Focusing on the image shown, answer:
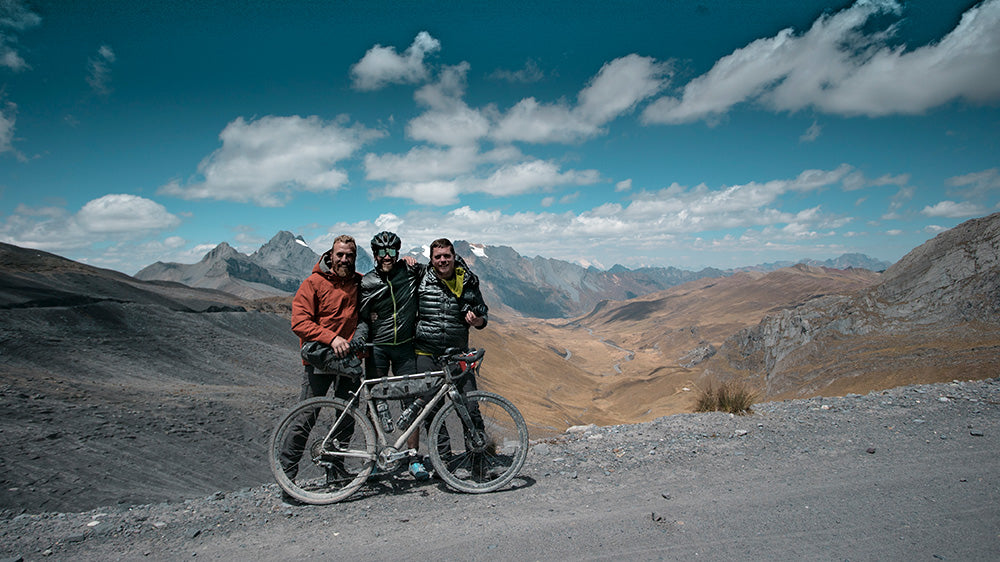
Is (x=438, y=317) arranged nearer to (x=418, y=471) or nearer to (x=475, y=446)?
(x=475, y=446)

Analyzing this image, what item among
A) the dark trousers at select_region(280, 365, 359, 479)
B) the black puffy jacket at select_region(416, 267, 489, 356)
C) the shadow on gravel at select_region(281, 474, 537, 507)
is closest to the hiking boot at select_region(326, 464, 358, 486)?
the shadow on gravel at select_region(281, 474, 537, 507)

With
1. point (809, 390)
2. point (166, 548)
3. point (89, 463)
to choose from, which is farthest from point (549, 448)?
point (809, 390)

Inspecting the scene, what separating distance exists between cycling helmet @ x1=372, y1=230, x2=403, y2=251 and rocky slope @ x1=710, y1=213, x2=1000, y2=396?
35958mm

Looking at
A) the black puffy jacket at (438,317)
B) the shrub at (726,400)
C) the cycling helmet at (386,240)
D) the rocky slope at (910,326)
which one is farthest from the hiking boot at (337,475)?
the rocky slope at (910,326)

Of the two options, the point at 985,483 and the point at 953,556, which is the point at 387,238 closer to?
the point at 953,556

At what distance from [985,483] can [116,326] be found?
35.7 metres

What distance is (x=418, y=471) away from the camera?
614cm

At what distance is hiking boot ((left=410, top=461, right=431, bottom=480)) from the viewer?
242 inches

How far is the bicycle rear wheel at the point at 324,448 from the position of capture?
18.6ft

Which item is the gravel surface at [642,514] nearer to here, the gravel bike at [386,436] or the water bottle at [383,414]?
the gravel bike at [386,436]

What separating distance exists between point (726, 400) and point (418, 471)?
6.96 m

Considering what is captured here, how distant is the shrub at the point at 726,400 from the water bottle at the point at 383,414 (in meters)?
7.18

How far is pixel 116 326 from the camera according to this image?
26.7 metres

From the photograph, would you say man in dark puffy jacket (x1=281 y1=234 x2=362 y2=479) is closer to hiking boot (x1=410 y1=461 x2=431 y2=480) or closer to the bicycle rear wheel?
the bicycle rear wheel
